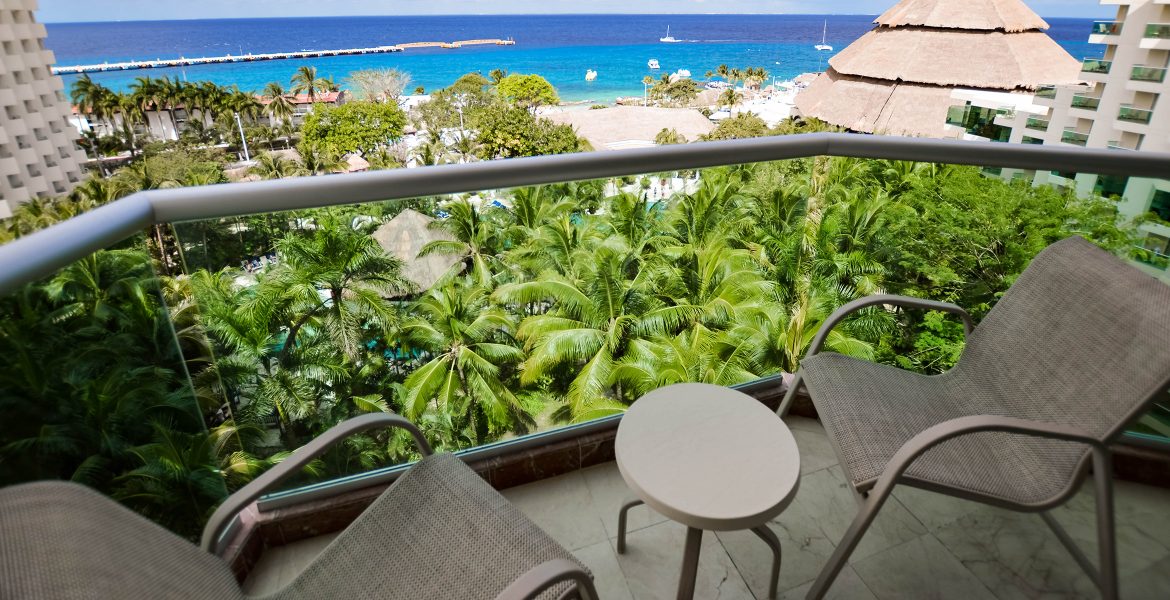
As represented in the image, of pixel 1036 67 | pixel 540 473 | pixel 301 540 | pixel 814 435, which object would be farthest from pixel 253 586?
pixel 1036 67

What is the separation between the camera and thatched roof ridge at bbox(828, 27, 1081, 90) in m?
12.5

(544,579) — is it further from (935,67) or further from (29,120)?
(29,120)

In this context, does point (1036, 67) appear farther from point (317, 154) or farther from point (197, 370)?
point (317, 154)

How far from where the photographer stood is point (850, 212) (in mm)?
2486

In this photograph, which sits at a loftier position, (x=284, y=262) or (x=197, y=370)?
(x=284, y=262)

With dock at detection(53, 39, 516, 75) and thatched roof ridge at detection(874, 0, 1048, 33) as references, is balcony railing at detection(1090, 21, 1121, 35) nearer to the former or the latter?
thatched roof ridge at detection(874, 0, 1048, 33)

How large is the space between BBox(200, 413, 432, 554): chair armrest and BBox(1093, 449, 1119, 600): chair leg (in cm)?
183

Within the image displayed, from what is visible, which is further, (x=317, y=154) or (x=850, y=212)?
(x=317, y=154)

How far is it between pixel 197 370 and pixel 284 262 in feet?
1.37

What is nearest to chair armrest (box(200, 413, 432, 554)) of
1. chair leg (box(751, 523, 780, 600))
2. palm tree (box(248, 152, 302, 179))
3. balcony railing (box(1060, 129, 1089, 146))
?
chair leg (box(751, 523, 780, 600))

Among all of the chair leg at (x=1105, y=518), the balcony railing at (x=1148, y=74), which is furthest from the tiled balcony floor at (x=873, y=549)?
the balcony railing at (x=1148, y=74)

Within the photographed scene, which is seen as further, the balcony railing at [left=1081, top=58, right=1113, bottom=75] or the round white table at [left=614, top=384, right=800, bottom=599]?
the balcony railing at [left=1081, top=58, right=1113, bottom=75]

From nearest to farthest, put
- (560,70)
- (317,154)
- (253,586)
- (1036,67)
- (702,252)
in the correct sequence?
(253,586)
(702,252)
(1036,67)
(317,154)
(560,70)

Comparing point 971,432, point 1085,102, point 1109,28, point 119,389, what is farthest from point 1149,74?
point 119,389
